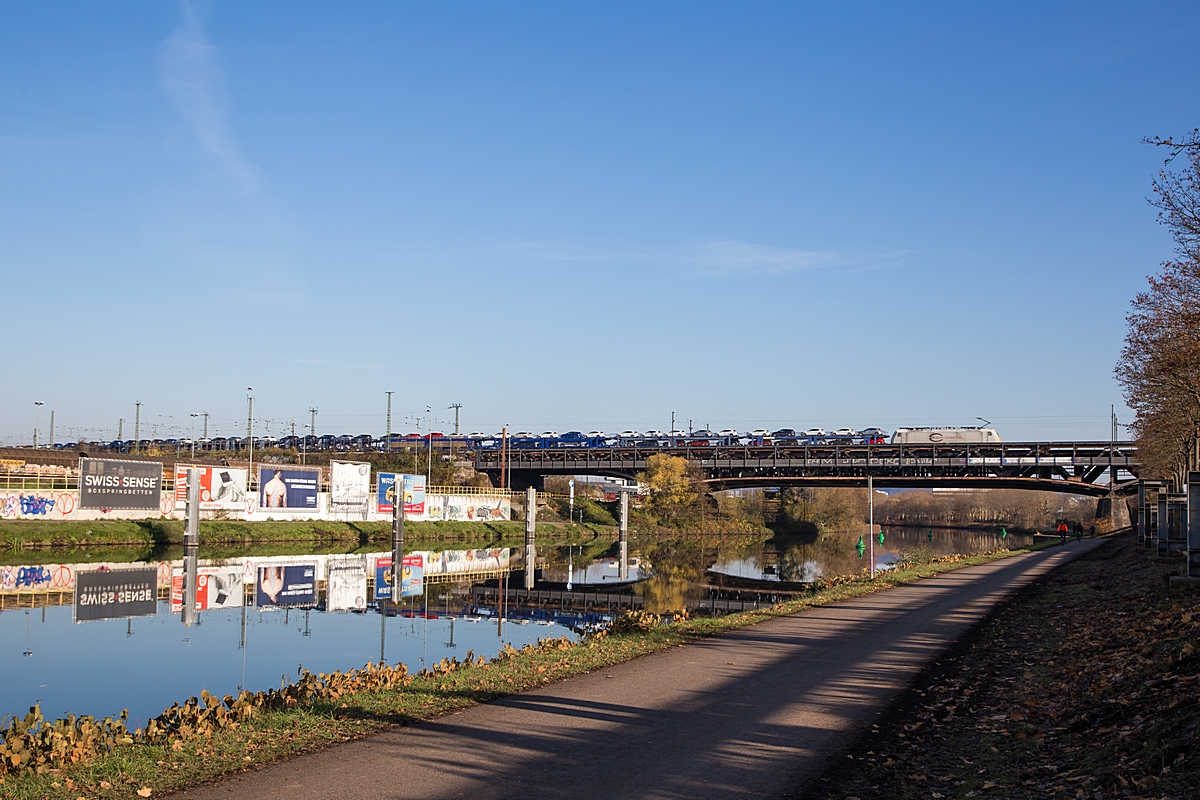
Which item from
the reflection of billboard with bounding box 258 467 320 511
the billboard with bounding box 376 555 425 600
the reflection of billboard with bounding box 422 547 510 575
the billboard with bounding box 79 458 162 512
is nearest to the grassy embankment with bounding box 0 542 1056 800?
the billboard with bounding box 376 555 425 600

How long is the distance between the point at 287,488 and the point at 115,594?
33686 millimetres

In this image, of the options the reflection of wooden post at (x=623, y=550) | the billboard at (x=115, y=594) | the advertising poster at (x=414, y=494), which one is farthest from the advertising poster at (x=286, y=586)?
the advertising poster at (x=414, y=494)

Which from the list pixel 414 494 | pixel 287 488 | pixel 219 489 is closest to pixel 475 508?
pixel 414 494

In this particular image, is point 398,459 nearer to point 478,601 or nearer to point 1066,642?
point 478,601

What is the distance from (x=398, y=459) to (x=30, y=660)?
343 feet

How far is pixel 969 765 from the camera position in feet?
37.6

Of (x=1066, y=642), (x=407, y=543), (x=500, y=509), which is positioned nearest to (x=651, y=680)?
(x=1066, y=642)

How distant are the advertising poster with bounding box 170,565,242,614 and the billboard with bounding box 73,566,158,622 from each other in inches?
27.7

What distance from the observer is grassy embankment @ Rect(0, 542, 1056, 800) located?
392 inches

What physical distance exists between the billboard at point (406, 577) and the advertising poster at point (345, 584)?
0.69 metres

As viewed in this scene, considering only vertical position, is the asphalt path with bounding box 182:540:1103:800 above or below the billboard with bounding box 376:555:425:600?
above

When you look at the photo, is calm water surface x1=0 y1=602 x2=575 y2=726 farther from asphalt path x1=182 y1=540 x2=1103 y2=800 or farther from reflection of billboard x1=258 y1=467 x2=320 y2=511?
reflection of billboard x1=258 y1=467 x2=320 y2=511

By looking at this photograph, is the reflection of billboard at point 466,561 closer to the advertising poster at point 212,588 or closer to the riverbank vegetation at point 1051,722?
the advertising poster at point 212,588

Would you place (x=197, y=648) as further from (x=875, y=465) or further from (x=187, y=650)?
(x=875, y=465)
